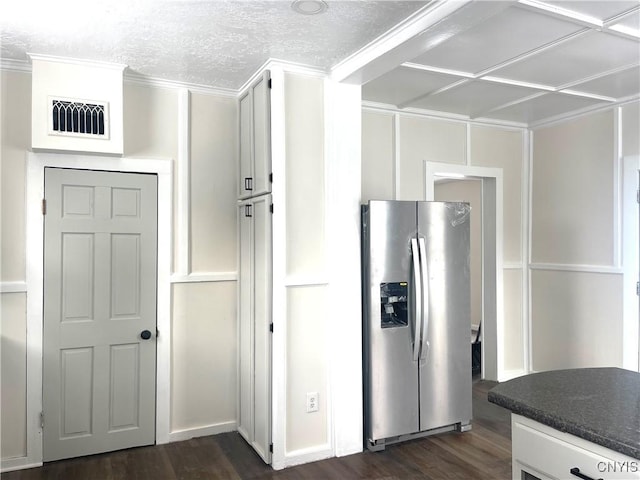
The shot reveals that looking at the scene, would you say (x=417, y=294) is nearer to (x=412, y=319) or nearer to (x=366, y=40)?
(x=412, y=319)

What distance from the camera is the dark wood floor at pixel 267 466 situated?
3.08 meters

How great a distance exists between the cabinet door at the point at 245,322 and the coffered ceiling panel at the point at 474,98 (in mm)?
1902

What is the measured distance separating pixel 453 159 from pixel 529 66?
1.40m

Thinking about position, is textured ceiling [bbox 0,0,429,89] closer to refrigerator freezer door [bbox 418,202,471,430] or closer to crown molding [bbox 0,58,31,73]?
crown molding [bbox 0,58,31,73]

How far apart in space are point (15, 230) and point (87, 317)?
739 mm

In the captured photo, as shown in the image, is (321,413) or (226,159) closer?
(321,413)

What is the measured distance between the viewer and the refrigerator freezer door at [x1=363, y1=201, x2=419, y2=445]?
136 inches

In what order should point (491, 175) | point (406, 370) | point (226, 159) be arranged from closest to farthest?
point (406, 370) → point (226, 159) → point (491, 175)

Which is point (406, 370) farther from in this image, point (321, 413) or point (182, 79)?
point (182, 79)

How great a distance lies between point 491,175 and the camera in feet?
16.2

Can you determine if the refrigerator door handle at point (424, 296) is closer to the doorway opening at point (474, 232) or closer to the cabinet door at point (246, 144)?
the cabinet door at point (246, 144)

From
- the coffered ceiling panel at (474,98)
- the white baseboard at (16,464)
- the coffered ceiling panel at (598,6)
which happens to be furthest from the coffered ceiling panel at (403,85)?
the white baseboard at (16,464)

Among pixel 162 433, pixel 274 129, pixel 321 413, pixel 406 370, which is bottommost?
pixel 162 433

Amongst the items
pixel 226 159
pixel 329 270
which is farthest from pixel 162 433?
pixel 226 159
